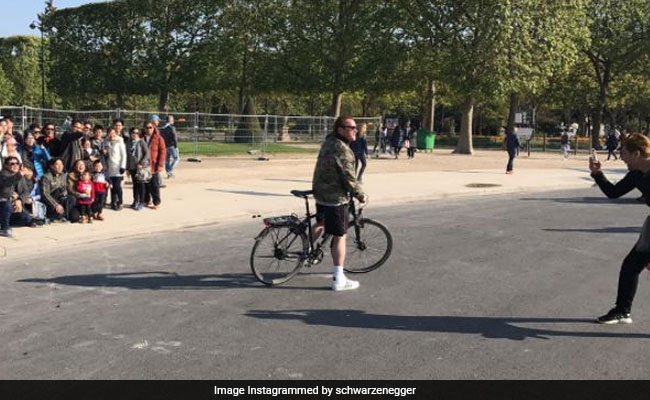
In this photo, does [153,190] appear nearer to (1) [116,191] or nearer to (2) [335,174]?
(1) [116,191]

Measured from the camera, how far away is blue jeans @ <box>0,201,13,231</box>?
1013 cm

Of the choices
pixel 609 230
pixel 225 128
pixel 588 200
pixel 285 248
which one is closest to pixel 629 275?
pixel 285 248

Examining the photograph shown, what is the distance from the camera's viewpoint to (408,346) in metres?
5.43

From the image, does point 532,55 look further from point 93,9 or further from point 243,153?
point 93,9

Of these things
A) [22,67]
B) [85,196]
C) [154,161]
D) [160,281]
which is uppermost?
[22,67]

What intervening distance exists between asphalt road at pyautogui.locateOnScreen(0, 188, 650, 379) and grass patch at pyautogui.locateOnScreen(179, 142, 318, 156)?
54.9ft

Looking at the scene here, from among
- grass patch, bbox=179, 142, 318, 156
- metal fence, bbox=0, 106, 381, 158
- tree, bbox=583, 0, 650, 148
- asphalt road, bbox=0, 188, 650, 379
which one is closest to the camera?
asphalt road, bbox=0, 188, 650, 379

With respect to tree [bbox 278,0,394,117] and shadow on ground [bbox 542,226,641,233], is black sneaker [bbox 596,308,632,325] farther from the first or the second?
tree [bbox 278,0,394,117]

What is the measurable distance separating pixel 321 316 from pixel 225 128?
2288cm

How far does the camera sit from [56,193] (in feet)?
37.3

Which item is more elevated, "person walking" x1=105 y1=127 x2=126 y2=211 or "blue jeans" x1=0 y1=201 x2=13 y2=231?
"person walking" x1=105 y1=127 x2=126 y2=211

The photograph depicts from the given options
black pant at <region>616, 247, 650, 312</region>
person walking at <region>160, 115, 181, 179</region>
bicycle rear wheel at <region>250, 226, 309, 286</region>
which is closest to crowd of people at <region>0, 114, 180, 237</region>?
person walking at <region>160, 115, 181, 179</region>

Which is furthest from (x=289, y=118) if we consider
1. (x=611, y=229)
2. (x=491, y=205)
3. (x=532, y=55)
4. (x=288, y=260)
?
(x=288, y=260)

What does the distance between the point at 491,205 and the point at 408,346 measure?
10.5 meters
